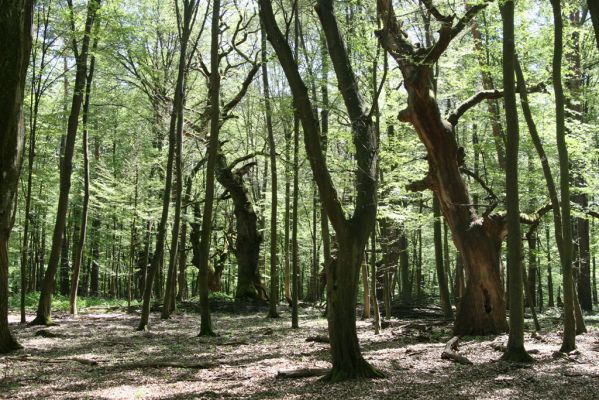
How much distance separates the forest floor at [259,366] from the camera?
5418 mm

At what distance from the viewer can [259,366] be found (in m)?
7.24

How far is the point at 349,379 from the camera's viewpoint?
5.77 m

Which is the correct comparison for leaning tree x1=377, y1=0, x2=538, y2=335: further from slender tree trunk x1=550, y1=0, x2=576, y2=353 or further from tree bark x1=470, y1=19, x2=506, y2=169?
slender tree trunk x1=550, y1=0, x2=576, y2=353

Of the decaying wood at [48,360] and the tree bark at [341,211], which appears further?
the decaying wood at [48,360]

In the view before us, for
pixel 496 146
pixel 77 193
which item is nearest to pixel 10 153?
pixel 496 146

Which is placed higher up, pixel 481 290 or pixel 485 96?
pixel 485 96

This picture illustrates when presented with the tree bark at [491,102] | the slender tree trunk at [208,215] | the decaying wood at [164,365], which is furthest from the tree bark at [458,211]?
the decaying wood at [164,365]

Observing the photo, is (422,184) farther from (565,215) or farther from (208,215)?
(208,215)

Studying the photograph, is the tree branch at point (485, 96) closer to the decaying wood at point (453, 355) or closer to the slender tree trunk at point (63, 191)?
the decaying wood at point (453, 355)

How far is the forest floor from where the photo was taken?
5.42m

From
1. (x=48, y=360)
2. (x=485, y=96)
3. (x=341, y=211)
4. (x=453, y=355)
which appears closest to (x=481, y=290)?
(x=453, y=355)

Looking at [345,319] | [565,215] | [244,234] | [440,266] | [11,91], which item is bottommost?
[345,319]

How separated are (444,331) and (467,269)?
1.75 metres

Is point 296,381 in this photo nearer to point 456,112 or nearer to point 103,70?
point 456,112
